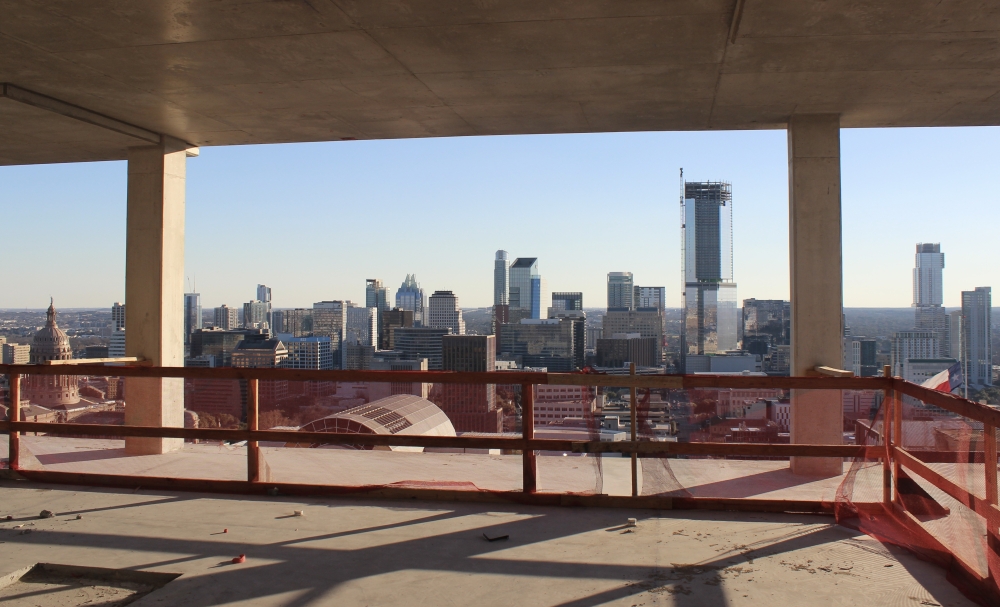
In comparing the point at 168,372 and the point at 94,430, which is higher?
the point at 168,372

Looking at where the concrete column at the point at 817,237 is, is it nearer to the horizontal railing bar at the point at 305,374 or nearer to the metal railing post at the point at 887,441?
the metal railing post at the point at 887,441

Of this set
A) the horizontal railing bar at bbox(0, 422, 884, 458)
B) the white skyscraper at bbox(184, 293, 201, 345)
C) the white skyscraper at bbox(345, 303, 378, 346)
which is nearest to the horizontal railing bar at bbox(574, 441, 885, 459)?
the horizontal railing bar at bbox(0, 422, 884, 458)

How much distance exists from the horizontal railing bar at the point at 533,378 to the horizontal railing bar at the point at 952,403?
0.86 feet

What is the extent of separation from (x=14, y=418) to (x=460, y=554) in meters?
4.93

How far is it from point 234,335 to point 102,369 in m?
41.6

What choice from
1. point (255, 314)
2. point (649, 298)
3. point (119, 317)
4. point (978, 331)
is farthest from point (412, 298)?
point (119, 317)

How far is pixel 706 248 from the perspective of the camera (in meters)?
119

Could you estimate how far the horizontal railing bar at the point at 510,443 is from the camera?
5.25m

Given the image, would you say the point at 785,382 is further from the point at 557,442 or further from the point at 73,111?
the point at 73,111

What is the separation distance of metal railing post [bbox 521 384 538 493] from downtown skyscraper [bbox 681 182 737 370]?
91577 mm

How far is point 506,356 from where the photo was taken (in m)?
55.8

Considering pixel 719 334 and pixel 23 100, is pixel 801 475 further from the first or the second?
pixel 719 334

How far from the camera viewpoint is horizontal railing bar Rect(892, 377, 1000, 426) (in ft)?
12.0

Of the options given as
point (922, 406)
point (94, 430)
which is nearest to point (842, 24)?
point (922, 406)
